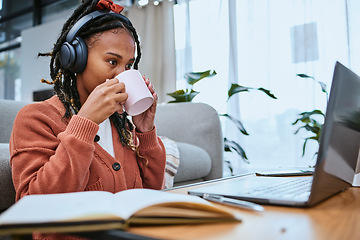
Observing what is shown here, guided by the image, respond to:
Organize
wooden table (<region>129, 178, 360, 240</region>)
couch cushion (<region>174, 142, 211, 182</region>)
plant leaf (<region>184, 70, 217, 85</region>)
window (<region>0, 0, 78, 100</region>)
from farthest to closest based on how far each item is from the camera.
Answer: window (<region>0, 0, 78, 100</region>) < plant leaf (<region>184, 70, 217, 85</region>) < couch cushion (<region>174, 142, 211, 182</region>) < wooden table (<region>129, 178, 360, 240</region>)

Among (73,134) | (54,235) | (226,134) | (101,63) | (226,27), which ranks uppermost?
(226,27)

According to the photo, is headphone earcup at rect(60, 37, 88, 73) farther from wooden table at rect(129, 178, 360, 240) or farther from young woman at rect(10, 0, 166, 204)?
wooden table at rect(129, 178, 360, 240)

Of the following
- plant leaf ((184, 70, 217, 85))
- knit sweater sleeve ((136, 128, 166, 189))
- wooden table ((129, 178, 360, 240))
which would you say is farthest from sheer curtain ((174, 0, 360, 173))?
wooden table ((129, 178, 360, 240))

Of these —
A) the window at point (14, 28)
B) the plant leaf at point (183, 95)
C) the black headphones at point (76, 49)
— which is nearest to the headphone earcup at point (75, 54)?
the black headphones at point (76, 49)

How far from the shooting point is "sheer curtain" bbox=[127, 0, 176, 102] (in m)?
3.54

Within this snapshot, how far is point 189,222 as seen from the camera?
1.18 feet

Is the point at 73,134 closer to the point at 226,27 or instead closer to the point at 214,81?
the point at 214,81

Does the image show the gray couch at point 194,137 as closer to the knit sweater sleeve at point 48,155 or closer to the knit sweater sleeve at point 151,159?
the knit sweater sleeve at point 151,159

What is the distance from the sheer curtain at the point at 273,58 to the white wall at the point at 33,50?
2227 millimetres

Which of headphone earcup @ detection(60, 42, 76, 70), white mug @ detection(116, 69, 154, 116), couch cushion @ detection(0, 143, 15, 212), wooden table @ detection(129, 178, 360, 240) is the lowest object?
couch cushion @ detection(0, 143, 15, 212)

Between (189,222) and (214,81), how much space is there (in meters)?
2.85

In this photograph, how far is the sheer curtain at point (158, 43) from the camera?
139 inches

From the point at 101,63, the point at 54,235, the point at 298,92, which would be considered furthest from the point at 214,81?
the point at 54,235

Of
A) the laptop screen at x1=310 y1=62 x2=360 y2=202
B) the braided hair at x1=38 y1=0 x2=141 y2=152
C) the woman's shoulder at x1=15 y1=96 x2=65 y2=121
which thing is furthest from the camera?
the braided hair at x1=38 y1=0 x2=141 y2=152
